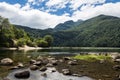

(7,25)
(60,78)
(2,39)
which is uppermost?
(7,25)

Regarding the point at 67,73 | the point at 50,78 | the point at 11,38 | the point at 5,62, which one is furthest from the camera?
the point at 11,38

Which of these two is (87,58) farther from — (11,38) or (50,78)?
(11,38)

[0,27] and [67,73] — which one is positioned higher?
[0,27]

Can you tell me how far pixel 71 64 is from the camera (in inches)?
2228

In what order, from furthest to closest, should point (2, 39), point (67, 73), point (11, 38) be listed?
point (11, 38)
point (2, 39)
point (67, 73)

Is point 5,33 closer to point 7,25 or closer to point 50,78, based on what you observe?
point 7,25

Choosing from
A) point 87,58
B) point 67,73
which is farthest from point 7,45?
point 67,73

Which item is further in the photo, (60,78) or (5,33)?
(5,33)

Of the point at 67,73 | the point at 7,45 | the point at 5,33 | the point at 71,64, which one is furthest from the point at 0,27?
the point at 67,73

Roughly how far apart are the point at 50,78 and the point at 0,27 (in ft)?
465

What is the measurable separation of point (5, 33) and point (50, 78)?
459 ft

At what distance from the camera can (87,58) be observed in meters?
71.7

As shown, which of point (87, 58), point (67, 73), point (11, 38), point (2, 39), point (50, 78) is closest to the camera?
point (50, 78)

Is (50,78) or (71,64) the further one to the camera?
(71,64)
